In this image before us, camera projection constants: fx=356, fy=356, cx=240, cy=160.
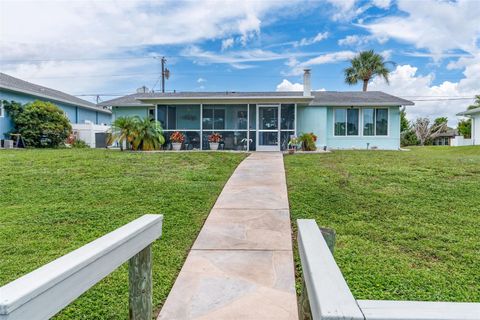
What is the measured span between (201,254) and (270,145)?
13.4 m

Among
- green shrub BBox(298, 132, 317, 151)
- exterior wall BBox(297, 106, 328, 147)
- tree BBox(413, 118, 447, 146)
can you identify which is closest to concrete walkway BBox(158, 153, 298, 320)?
green shrub BBox(298, 132, 317, 151)

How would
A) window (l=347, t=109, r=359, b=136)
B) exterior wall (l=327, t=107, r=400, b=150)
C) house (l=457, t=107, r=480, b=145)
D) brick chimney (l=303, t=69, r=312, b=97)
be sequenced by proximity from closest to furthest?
brick chimney (l=303, t=69, r=312, b=97) < exterior wall (l=327, t=107, r=400, b=150) < window (l=347, t=109, r=359, b=136) < house (l=457, t=107, r=480, b=145)

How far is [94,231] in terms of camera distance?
15.3ft

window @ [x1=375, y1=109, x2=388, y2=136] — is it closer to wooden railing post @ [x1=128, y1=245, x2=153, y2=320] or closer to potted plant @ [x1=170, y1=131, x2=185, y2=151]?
potted plant @ [x1=170, y1=131, x2=185, y2=151]

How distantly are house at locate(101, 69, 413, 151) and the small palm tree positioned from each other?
4.89ft

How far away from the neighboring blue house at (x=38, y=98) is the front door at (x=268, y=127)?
13151 mm

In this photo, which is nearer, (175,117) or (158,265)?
(158,265)

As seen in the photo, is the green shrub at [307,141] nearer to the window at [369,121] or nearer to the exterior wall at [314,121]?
the exterior wall at [314,121]

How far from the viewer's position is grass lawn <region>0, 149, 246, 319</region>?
11.1 feet

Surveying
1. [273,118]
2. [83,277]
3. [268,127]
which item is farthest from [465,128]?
[83,277]

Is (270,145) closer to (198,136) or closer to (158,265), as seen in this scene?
(198,136)

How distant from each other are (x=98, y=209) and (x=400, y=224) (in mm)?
4550

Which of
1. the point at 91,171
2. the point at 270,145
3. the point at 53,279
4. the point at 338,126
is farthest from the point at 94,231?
the point at 338,126

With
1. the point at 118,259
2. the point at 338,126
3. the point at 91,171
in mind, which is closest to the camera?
the point at 118,259
